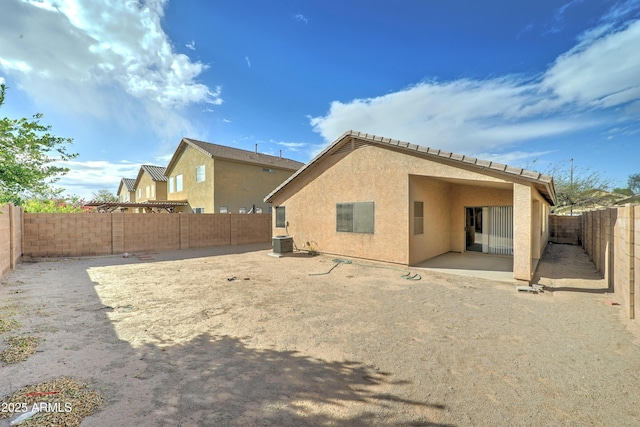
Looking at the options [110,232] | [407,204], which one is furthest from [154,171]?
[407,204]

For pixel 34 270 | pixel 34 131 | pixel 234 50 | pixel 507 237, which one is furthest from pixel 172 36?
pixel 507 237

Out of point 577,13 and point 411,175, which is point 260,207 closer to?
point 411,175

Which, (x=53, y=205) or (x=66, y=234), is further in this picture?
(x=53, y=205)

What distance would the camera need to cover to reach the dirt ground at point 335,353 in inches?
103

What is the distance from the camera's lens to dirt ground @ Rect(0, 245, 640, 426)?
2.61 meters

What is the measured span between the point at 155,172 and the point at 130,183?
34.4 ft

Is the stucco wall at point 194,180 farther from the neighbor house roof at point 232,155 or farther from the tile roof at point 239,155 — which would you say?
the tile roof at point 239,155

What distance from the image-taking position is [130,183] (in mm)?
34469

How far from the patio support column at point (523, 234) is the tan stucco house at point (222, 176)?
618 inches

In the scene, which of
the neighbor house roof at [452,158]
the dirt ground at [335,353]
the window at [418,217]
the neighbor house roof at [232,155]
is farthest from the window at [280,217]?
the neighbor house roof at [232,155]

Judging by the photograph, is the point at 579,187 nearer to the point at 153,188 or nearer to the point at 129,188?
the point at 153,188

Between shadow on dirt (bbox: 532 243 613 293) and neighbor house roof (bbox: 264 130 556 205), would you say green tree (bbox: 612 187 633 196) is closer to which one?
shadow on dirt (bbox: 532 243 613 293)

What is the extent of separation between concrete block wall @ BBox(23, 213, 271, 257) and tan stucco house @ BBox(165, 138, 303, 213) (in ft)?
10.1

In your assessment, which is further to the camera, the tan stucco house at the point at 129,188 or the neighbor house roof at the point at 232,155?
the tan stucco house at the point at 129,188
